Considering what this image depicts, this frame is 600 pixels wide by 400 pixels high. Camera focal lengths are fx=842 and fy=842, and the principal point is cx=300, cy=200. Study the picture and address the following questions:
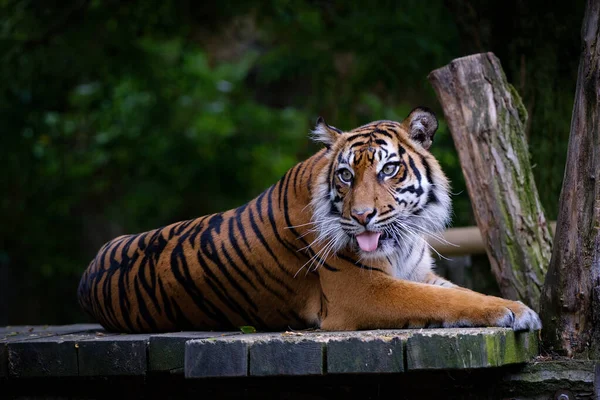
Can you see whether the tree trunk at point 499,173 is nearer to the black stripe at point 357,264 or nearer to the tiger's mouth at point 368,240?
the black stripe at point 357,264

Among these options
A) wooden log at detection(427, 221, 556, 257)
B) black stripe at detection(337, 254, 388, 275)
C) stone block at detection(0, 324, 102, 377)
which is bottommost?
stone block at detection(0, 324, 102, 377)

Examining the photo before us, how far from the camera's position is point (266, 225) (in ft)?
15.3

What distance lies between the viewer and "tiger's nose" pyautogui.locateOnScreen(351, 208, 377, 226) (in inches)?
159

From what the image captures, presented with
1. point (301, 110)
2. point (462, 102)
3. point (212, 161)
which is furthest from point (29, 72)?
point (462, 102)

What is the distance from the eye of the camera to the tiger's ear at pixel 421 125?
4406mm

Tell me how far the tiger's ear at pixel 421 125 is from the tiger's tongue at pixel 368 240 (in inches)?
25.0

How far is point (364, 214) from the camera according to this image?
4.03m

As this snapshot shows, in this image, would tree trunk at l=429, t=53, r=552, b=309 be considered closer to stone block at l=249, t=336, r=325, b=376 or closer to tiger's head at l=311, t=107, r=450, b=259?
tiger's head at l=311, t=107, r=450, b=259

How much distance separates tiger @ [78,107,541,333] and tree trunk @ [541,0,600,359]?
28 centimetres

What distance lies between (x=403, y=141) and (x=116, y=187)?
8.54m

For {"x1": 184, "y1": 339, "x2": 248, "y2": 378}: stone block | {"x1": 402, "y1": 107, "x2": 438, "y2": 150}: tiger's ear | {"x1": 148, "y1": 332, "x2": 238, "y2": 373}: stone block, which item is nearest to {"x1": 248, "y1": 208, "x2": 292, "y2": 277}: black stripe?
{"x1": 148, "y1": 332, "x2": 238, "y2": 373}: stone block

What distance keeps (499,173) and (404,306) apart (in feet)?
4.93

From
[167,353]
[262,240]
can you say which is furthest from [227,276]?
[167,353]

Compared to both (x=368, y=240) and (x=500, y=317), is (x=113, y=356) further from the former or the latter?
(x=500, y=317)
